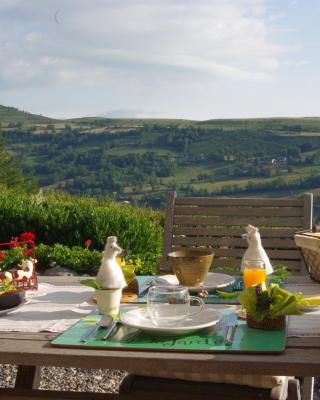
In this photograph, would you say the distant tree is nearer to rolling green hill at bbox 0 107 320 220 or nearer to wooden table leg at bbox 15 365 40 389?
rolling green hill at bbox 0 107 320 220

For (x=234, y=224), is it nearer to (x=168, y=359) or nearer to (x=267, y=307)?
(x=267, y=307)

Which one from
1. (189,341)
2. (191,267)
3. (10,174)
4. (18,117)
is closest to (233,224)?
(191,267)

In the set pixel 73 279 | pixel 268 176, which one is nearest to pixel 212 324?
pixel 73 279

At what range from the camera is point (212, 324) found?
1886 mm

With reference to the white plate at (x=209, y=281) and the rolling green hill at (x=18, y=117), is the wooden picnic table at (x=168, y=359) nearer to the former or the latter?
the white plate at (x=209, y=281)

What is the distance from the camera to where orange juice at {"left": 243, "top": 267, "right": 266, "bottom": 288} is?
226cm

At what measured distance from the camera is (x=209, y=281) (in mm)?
2545

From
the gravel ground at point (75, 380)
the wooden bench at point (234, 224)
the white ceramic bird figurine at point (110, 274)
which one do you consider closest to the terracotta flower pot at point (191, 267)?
the white ceramic bird figurine at point (110, 274)

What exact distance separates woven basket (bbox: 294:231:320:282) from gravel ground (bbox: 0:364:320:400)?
1.28 meters

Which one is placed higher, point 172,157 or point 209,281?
point 209,281

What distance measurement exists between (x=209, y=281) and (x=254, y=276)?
32cm

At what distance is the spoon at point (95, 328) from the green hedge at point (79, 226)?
4818mm

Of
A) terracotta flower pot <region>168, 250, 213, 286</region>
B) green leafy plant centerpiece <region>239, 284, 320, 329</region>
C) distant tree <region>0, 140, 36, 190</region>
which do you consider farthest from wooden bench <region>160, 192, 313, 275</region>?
distant tree <region>0, 140, 36, 190</region>

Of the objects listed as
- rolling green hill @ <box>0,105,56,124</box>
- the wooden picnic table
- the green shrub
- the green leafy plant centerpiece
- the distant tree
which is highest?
rolling green hill @ <box>0,105,56,124</box>
